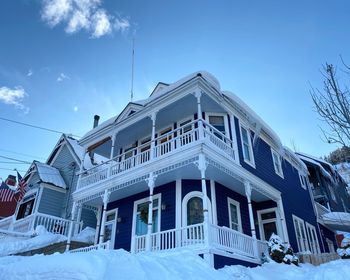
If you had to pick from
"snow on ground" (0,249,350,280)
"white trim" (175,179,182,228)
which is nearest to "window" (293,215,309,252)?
"white trim" (175,179,182,228)

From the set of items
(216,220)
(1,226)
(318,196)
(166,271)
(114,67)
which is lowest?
(166,271)

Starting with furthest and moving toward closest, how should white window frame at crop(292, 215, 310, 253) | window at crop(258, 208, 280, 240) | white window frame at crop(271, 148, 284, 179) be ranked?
white window frame at crop(271, 148, 284, 179), white window frame at crop(292, 215, 310, 253), window at crop(258, 208, 280, 240)

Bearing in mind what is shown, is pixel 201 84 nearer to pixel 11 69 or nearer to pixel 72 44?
pixel 72 44

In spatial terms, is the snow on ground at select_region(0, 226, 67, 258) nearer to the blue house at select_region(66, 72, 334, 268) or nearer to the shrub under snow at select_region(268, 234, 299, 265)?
the blue house at select_region(66, 72, 334, 268)

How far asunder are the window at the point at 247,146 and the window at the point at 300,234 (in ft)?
16.1

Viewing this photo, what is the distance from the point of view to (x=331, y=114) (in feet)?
18.6

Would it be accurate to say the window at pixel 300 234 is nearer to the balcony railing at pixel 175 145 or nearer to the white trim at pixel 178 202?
the balcony railing at pixel 175 145

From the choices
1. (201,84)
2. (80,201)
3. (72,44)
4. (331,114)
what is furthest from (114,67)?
(331,114)

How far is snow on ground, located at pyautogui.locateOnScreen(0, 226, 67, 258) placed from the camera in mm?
12304

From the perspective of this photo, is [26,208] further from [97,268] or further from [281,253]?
[97,268]

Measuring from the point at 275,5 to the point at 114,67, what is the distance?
8006mm

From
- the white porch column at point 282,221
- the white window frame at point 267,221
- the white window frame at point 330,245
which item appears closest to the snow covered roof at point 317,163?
the white window frame at point 330,245

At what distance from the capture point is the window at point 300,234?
1518 cm

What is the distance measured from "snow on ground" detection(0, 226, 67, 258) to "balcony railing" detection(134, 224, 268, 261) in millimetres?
5679
